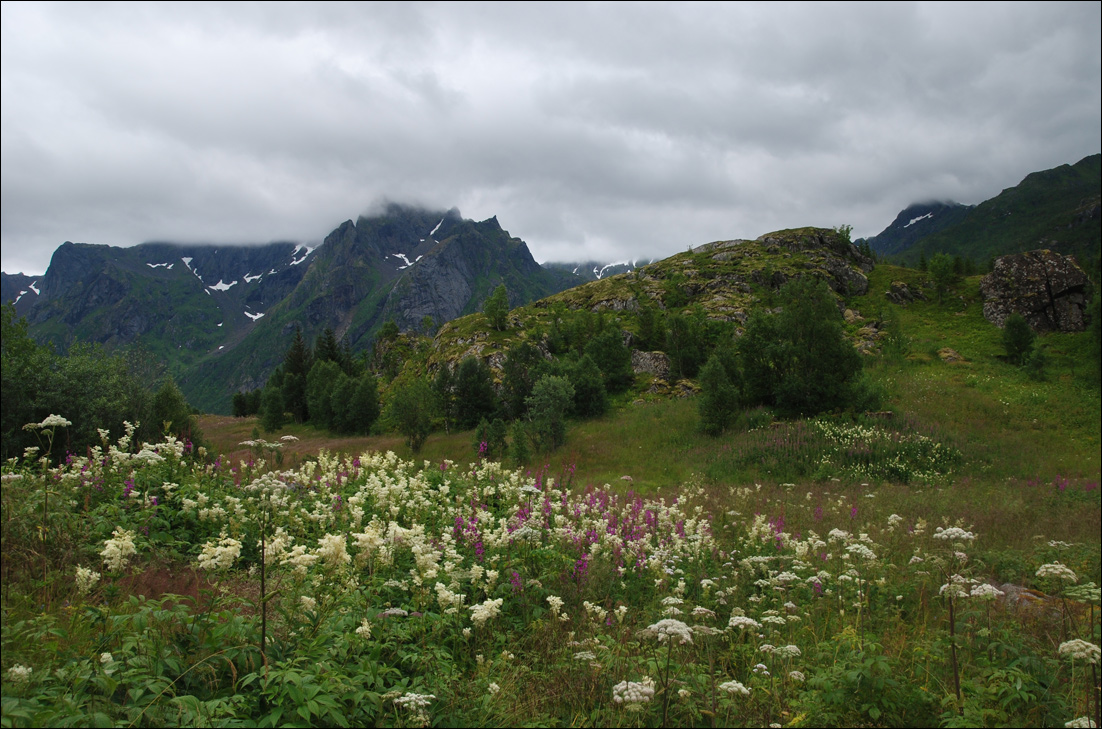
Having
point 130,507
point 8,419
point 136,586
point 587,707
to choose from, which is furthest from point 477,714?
point 8,419

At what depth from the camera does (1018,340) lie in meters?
35.4

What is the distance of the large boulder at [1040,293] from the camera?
4284 centimetres

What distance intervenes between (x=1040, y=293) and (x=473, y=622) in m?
62.7

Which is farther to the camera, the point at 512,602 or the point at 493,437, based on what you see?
the point at 493,437

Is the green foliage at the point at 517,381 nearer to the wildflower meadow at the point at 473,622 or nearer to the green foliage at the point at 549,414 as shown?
the green foliage at the point at 549,414

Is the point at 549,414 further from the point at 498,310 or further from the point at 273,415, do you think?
the point at 273,415

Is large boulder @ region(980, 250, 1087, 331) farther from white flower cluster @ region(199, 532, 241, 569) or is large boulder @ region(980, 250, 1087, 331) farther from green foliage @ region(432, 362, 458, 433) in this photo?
white flower cluster @ region(199, 532, 241, 569)

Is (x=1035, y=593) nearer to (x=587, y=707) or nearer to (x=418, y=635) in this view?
(x=587, y=707)

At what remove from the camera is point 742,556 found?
721 cm

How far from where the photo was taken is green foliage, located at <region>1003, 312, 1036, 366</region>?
35.1 metres

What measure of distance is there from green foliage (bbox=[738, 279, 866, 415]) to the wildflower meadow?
17808 mm

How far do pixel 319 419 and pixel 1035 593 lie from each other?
53292 millimetres

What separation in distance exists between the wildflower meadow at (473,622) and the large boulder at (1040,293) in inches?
2015

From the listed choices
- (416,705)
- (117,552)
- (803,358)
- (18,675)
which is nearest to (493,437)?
(803,358)
